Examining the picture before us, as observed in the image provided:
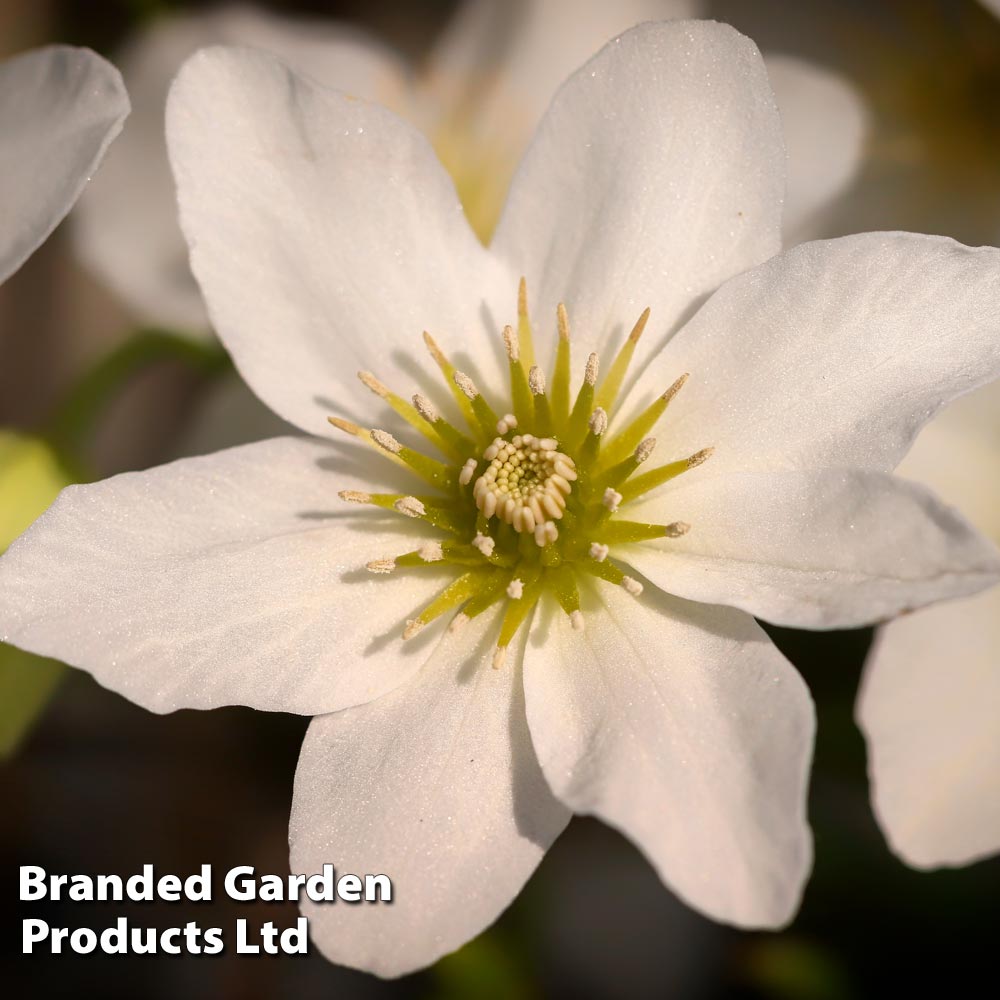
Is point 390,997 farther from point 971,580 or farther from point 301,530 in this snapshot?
point 971,580

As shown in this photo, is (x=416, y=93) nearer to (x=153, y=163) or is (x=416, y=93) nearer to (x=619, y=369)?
(x=153, y=163)

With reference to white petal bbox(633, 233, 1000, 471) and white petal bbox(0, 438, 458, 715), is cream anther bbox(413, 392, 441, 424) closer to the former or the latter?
white petal bbox(0, 438, 458, 715)

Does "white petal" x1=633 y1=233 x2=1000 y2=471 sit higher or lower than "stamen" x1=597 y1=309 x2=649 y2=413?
higher

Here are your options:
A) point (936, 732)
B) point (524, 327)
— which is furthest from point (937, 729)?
point (524, 327)

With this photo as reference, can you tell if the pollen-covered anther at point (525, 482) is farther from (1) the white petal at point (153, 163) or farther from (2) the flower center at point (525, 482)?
(1) the white petal at point (153, 163)

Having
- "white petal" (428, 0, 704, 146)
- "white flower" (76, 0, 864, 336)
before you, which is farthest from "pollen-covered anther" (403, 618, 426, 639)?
"white petal" (428, 0, 704, 146)

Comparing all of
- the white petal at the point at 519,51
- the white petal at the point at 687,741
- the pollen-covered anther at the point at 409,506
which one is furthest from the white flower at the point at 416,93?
the white petal at the point at 687,741
